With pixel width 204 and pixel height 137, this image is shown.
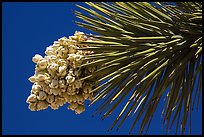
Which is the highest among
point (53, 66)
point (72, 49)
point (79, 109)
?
point (72, 49)

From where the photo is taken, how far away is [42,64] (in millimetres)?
3098

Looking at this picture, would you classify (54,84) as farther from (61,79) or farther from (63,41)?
(63,41)

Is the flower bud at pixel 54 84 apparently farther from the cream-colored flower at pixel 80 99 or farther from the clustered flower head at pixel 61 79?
the cream-colored flower at pixel 80 99

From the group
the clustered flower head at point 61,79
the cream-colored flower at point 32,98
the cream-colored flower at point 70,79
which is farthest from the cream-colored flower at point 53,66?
the cream-colored flower at point 32,98

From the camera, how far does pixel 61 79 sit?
304 centimetres

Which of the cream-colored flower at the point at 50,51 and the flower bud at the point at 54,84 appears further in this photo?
the cream-colored flower at the point at 50,51

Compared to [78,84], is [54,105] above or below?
below

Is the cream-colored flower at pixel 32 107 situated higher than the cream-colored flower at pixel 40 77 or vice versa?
the cream-colored flower at pixel 40 77

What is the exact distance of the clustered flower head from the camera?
3021mm

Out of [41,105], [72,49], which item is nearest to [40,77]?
[41,105]

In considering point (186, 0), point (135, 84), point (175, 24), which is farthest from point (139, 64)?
point (186, 0)

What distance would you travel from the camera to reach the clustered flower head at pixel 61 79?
3021 mm

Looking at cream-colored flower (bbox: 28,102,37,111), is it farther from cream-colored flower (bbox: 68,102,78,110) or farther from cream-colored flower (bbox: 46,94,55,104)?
cream-colored flower (bbox: 68,102,78,110)

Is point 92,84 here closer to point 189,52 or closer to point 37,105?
point 37,105
